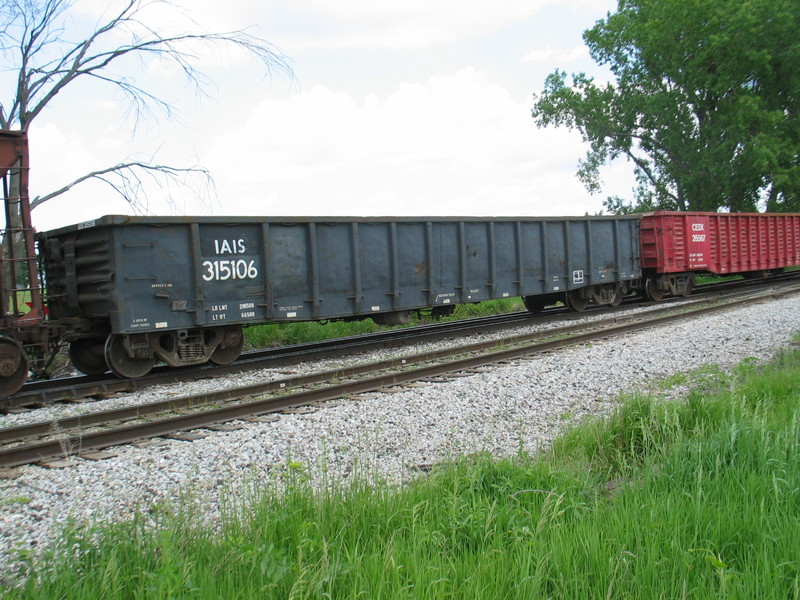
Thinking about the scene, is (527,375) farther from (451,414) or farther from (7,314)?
(7,314)

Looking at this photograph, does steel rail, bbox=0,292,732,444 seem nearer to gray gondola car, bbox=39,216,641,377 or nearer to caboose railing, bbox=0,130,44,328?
gray gondola car, bbox=39,216,641,377

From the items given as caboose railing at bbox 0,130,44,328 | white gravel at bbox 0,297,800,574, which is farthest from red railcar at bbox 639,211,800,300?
caboose railing at bbox 0,130,44,328

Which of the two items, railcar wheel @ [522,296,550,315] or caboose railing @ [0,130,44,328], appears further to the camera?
railcar wheel @ [522,296,550,315]

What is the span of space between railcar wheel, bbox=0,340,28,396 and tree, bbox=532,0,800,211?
30439 millimetres

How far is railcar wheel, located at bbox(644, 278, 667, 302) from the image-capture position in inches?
821

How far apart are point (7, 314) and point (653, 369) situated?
952 centimetres

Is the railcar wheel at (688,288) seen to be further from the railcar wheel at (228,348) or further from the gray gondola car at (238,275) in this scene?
the railcar wheel at (228,348)

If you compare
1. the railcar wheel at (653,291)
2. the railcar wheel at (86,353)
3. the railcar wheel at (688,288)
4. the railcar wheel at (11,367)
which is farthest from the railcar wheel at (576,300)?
the railcar wheel at (11,367)

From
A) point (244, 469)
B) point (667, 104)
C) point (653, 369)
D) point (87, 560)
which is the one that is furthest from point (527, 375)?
point (667, 104)

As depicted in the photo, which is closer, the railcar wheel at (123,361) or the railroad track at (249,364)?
the railroad track at (249,364)

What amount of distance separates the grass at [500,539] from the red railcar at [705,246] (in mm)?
16774

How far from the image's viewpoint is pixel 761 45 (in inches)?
1221

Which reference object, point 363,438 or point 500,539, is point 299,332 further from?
point 500,539

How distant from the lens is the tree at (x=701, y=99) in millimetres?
30250
